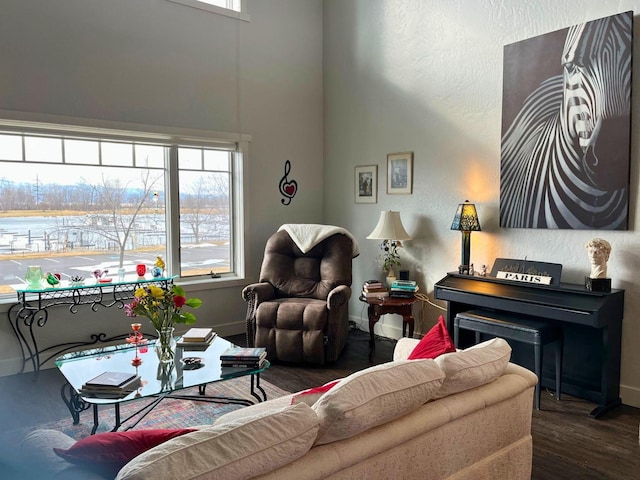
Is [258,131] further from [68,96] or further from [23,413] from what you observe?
[23,413]

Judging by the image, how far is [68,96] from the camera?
4.24 m

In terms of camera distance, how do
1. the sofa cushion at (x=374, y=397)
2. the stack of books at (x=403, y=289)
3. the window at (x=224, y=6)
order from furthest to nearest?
1. the window at (x=224, y=6)
2. the stack of books at (x=403, y=289)
3. the sofa cushion at (x=374, y=397)

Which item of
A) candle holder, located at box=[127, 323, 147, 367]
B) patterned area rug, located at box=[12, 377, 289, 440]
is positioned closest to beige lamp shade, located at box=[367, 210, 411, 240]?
patterned area rug, located at box=[12, 377, 289, 440]

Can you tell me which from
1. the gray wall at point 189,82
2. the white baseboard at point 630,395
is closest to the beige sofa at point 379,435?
the white baseboard at point 630,395

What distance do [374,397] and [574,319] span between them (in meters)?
2.25

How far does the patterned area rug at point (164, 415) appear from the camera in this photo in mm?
3148

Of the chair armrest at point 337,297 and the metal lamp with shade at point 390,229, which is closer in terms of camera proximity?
the chair armrest at point 337,297

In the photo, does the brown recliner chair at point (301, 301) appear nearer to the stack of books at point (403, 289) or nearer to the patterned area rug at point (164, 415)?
the stack of books at point (403, 289)

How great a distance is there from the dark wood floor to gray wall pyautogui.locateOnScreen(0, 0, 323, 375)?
0.58 m

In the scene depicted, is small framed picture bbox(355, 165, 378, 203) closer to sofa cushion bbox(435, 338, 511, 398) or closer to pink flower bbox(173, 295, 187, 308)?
pink flower bbox(173, 295, 187, 308)

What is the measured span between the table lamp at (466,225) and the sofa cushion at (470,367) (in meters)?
2.21

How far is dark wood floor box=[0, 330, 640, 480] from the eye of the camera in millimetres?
2701

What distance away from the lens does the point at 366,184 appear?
544 centimetres

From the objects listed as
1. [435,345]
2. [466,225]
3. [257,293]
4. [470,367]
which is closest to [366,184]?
[466,225]
